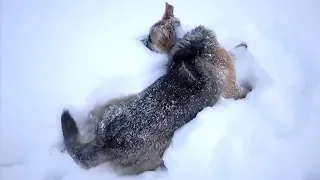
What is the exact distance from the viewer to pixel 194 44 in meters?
1.61

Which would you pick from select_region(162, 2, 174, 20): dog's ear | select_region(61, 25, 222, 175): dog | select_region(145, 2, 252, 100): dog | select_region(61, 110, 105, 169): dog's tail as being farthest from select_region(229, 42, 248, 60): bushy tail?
select_region(61, 110, 105, 169): dog's tail

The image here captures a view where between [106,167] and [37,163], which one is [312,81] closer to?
[106,167]

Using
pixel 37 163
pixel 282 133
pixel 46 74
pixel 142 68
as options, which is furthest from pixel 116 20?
pixel 282 133

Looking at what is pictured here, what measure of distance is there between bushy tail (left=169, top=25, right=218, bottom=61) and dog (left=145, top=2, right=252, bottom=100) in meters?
0.02

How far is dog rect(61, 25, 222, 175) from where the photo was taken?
139cm

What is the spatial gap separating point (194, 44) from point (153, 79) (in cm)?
24

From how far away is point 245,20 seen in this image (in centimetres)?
156

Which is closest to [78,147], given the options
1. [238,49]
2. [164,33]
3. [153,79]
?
[153,79]

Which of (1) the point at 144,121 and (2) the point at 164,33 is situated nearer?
(1) the point at 144,121

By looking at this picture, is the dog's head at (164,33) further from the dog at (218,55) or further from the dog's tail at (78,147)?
the dog's tail at (78,147)

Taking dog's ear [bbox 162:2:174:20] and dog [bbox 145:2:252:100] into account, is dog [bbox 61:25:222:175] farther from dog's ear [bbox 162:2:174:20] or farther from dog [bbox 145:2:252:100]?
dog's ear [bbox 162:2:174:20]

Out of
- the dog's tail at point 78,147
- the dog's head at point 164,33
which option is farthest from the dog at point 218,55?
the dog's tail at point 78,147

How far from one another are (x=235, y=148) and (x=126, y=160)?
0.40m

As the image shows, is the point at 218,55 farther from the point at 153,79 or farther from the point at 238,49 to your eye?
the point at 153,79
